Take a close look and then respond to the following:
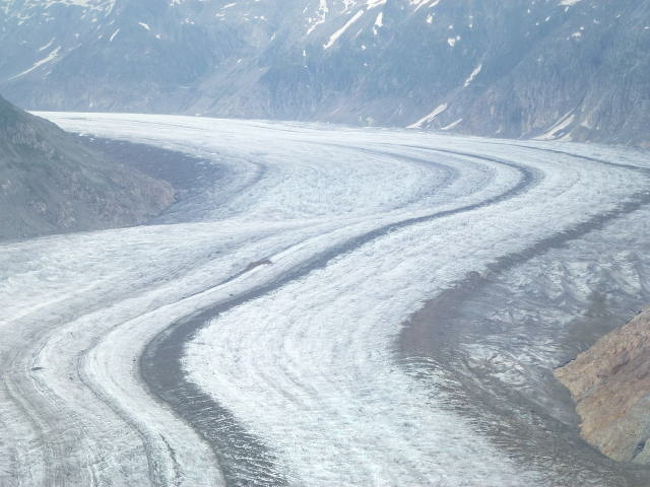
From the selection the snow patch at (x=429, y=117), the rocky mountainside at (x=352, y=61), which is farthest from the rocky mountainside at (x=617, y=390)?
the snow patch at (x=429, y=117)

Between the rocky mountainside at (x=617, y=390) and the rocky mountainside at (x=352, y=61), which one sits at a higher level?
the rocky mountainside at (x=352, y=61)

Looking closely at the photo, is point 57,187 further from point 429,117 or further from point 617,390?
point 429,117

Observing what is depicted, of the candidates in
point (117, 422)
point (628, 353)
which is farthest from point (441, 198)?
point (117, 422)

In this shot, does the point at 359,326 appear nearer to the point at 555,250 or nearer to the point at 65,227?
the point at 555,250

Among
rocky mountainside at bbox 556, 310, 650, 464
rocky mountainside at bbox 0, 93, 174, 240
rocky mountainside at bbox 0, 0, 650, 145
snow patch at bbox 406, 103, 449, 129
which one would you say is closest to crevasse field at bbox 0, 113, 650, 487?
rocky mountainside at bbox 556, 310, 650, 464

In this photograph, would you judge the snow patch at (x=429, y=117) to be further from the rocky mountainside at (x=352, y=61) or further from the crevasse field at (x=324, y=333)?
the crevasse field at (x=324, y=333)

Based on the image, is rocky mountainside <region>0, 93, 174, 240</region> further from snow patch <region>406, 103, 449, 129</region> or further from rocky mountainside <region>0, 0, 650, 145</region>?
snow patch <region>406, 103, 449, 129</region>
